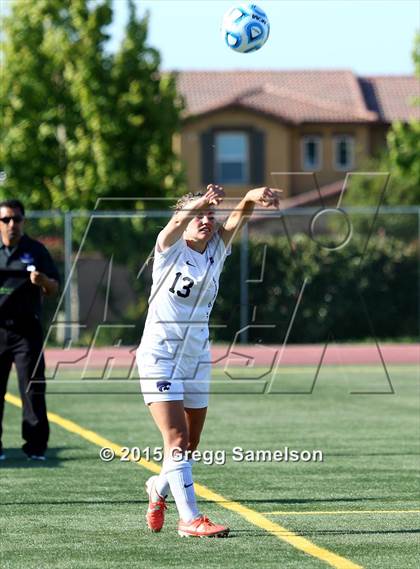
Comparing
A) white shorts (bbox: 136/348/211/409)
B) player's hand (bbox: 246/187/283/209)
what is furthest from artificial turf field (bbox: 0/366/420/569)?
player's hand (bbox: 246/187/283/209)

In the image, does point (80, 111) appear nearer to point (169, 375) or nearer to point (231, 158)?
point (231, 158)

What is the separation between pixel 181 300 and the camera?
28.5 ft

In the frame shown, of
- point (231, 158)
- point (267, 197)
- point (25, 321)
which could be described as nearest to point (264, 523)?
point (267, 197)

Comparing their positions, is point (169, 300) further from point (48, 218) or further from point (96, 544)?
point (48, 218)

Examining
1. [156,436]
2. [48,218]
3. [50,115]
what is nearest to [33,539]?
[156,436]

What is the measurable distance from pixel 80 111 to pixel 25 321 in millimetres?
22250

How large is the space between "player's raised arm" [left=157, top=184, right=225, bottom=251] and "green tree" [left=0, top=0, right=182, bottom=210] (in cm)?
2421

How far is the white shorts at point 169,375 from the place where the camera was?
857 cm

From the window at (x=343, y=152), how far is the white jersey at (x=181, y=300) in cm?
4639

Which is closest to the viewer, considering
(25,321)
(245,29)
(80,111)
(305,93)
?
(245,29)

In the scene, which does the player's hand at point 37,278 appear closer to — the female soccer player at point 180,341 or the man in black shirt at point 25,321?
the man in black shirt at point 25,321

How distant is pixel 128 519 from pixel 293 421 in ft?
22.0

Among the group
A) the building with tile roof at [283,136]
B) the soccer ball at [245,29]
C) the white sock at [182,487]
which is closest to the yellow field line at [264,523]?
the white sock at [182,487]

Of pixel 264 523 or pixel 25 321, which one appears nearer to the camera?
pixel 264 523
